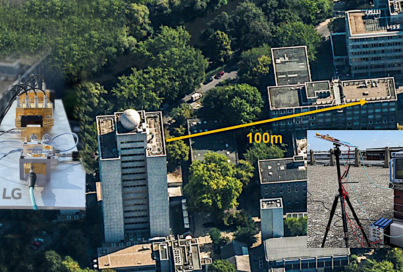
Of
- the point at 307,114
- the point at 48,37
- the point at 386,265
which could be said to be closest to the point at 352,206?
the point at 386,265

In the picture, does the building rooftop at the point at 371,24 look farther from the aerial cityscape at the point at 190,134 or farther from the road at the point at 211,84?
the road at the point at 211,84

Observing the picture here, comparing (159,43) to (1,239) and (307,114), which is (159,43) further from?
(1,239)

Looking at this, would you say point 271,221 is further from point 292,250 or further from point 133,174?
point 133,174

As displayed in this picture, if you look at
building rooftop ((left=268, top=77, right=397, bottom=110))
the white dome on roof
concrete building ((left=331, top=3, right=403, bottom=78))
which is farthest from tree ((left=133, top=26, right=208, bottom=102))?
the white dome on roof

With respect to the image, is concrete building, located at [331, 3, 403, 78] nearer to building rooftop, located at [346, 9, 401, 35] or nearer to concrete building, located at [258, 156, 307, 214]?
building rooftop, located at [346, 9, 401, 35]

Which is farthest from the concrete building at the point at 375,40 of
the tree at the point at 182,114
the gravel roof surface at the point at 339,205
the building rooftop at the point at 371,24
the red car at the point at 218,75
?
the gravel roof surface at the point at 339,205

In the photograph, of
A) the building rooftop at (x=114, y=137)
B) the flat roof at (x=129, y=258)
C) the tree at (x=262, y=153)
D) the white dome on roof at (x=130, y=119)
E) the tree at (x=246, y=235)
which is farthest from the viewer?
the tree at (x=262, y=153)

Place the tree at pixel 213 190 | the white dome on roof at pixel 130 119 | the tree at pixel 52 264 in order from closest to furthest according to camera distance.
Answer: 1. the white dome on roof at pixel 130 119
2. the tree at pixel 52 264
3. the tree at pixel 213 190
